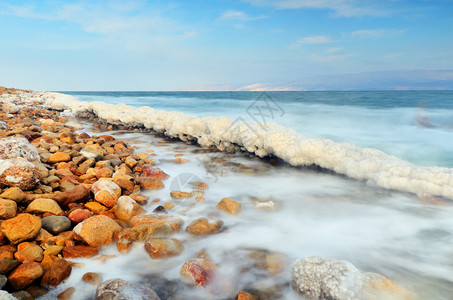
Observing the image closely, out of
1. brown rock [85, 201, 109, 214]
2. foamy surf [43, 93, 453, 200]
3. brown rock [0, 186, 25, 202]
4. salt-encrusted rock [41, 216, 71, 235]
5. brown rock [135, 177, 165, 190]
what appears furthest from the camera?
brown rock [135, 177, 165, 190]

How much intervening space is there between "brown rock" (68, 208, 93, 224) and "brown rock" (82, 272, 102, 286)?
718 mm

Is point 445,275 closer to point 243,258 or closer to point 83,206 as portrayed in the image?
point 243,258

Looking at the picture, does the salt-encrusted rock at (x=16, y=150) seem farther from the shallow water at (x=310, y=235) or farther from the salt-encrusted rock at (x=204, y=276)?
the salt-encrusted rock at (x=204, y=276)

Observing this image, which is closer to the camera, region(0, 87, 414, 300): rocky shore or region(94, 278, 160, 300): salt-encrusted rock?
region(94, 278, 160, 300): salt-encrusted rock

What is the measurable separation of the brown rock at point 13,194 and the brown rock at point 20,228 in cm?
39

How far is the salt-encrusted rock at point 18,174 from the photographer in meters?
2.59

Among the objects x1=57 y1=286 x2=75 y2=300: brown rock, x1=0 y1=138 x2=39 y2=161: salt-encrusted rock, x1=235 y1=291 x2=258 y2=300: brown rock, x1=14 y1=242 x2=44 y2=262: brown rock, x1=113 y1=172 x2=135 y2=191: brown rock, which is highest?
x1=0 y1=138 x2=39 y2=161: salt-encrusted rock

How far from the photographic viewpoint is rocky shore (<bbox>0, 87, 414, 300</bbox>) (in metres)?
1.64

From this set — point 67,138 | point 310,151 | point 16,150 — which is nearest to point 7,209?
point 16,150

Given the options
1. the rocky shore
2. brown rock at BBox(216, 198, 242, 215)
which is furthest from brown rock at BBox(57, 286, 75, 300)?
brown rock at BBox(216, 198, 242, 215)

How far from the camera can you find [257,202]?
315cm

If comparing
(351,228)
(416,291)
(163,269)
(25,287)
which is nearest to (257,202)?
(351,228)

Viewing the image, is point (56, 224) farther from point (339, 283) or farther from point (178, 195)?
point (339, 283)

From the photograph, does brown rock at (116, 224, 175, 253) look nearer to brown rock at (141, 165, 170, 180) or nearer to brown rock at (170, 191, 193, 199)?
brown rock at (170, 191, 193, 199)
